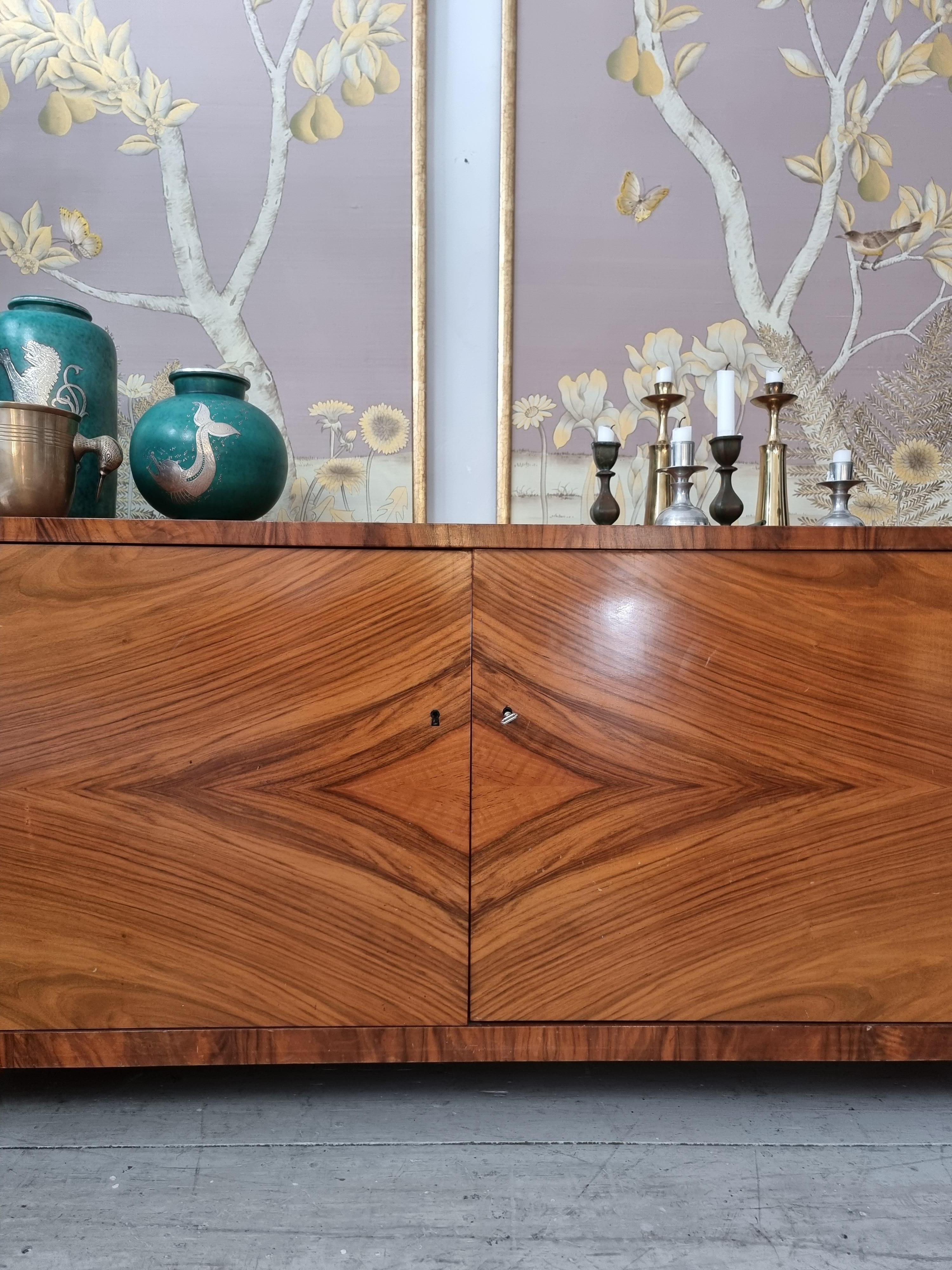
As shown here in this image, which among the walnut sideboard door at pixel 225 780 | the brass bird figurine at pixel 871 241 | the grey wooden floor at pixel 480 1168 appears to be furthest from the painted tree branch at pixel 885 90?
the grey wooden floor at pixel 480 1168

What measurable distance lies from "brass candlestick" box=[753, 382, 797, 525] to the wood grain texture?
57cm

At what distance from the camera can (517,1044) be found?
30.4 inches

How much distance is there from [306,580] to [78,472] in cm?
36

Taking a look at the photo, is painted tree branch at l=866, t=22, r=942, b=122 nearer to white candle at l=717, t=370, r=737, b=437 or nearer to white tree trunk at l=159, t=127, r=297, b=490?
white candle at l=717, t=370, r=737, b=437

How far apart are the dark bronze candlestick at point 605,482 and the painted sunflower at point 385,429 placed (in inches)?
11.1

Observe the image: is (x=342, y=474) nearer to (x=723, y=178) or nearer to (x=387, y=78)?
(x=387, y=78)

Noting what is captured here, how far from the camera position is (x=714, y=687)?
30.3 inches

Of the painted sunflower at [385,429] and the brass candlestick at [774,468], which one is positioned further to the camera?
the painted sunflower at [385,429]

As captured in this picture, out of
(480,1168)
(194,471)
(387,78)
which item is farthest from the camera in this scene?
(387,78)

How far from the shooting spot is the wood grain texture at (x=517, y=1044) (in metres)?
0.76

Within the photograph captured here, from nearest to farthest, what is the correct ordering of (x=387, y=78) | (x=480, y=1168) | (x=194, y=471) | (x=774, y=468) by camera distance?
(x=480, y=1168) < (x=194, y=471) < (x=774, y=468) < (x=387, y=78)

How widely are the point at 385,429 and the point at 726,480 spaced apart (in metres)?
0.48

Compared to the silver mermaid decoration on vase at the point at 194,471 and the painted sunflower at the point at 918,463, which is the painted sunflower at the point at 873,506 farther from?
the silver mermaid decoration on vase at the point at 194,471

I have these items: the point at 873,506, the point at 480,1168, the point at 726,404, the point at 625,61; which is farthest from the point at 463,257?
the point at 480,1168
